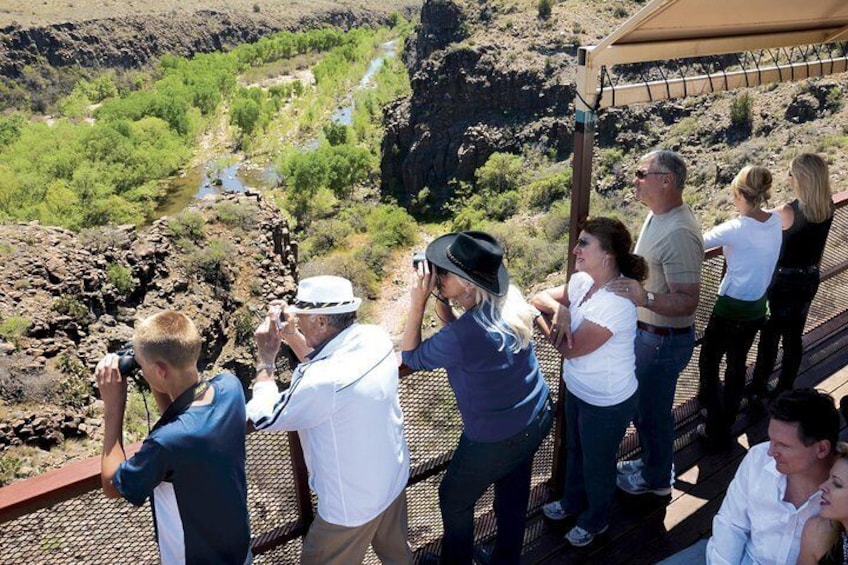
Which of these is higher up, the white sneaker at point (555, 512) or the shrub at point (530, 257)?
the white sneaker at point (555, 512)

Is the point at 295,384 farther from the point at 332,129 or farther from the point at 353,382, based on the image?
the point at 332,129

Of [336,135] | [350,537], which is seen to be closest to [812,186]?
[350,537]

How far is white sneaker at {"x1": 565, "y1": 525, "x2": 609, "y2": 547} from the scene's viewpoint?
3445mm

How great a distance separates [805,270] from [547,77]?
4105 centimetres

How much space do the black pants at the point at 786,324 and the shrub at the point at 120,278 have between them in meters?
17.9

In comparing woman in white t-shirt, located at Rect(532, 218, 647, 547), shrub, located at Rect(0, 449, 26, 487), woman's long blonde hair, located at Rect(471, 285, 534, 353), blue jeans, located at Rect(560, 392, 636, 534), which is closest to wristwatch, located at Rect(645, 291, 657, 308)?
woman in white t-shirt, located at Rect(532, 218, 647, 547)

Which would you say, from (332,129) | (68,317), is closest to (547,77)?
(332,129)

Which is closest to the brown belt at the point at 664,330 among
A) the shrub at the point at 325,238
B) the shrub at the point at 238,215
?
the shrub at the point at 238,215

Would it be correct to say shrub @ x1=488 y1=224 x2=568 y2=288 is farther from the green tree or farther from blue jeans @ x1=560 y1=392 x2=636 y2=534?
the green tree

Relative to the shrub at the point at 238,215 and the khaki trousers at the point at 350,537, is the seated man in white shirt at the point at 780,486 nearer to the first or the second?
the khaki trousers at the point at 350,537

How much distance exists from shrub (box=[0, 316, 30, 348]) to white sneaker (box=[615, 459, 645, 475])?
15.5m

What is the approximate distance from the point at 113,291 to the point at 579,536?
17.9 metres

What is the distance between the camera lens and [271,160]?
2184 inches

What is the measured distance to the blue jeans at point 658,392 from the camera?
344 cm
